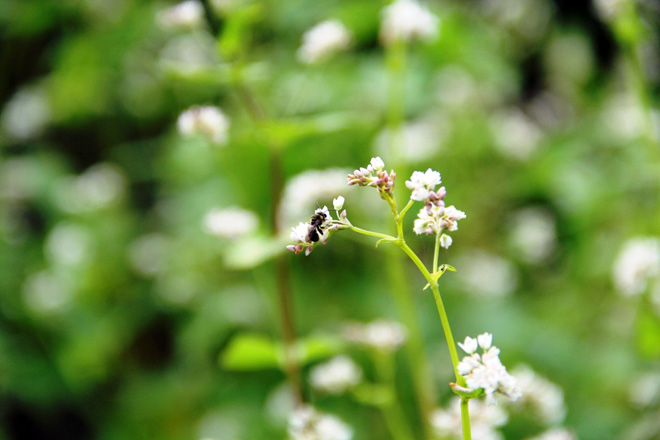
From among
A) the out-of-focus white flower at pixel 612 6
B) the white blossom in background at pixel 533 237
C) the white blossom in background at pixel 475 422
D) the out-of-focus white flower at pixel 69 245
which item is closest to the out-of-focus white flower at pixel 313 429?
the white blossom in background at pixel 475 422

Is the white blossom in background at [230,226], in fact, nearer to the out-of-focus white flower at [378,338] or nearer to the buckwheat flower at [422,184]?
A: the out-of-focus white flower at [378,338]

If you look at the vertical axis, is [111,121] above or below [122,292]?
above

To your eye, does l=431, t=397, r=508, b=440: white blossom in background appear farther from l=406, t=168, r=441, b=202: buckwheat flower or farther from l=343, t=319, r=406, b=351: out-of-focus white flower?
l=406, t=168, r=441, b=202: buckwheat flower

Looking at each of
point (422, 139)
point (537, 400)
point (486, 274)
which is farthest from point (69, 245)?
point (537, 400)

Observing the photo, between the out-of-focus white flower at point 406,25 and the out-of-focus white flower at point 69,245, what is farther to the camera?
the out-of-focus white flower at point 69,245

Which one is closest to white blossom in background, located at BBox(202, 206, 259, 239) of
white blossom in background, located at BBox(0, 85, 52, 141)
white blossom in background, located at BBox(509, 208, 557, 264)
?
white blossom in background, located at BBox(509, 208, 557, 264)

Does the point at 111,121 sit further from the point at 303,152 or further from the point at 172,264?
the point at 303,152

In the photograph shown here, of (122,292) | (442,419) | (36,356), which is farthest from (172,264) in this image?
(442,419)
